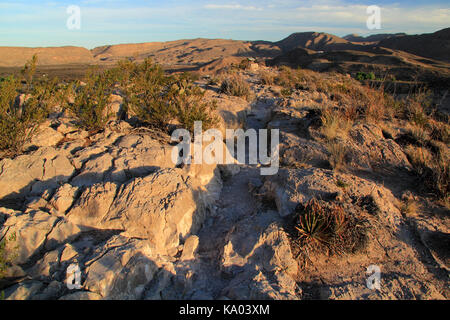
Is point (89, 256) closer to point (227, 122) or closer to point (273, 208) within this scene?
point (273, 208)

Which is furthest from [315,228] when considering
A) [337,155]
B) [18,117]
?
[18,117]

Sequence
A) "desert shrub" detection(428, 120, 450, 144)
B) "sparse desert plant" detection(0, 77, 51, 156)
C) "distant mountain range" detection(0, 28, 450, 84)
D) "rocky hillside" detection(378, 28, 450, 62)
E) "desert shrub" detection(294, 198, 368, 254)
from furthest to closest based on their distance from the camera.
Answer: "rocky hillside" detection(378, 28, 450, 62)
"distant mountain range" detection(0, 28, 450, 84)
"desert shrub" detection(428, 120, 450, 144)
"sparse desert plant" detection(0, 77, 51, 156)
"desert shrub" detection(294, 198, 368, 254)

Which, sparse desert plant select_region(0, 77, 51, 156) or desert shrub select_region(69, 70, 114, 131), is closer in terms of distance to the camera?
sparse desert plant select_region(0, 77, 51, 156)

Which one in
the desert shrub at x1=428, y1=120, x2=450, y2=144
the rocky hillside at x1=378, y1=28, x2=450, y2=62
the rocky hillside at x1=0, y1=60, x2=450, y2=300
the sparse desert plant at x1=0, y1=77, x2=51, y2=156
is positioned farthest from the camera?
the rocky hillside at x1=378, y1=28, x2=450, y2=62

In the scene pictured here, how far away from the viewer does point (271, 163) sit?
18.5 ft

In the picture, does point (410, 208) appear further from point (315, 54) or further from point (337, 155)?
point (315, 54)

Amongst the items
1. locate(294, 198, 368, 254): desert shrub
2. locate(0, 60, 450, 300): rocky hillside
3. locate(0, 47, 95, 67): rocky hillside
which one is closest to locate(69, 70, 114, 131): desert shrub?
locate(0, 60, 450, 300): rocky hillside

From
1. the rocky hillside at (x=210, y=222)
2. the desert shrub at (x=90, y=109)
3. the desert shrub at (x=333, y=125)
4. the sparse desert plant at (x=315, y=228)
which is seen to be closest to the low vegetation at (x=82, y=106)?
the desert shrub at (x=90, y=109)

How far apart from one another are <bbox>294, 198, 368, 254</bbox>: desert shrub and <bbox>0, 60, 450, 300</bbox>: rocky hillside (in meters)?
0.01

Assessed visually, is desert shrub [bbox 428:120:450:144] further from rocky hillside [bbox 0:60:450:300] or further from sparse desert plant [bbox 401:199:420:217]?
sparse desert plant [bbox 401:199:420:217]

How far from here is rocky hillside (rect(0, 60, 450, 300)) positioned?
2.72m

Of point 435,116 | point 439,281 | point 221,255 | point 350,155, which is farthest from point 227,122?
point 435,116

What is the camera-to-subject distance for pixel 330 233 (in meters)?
3.28
